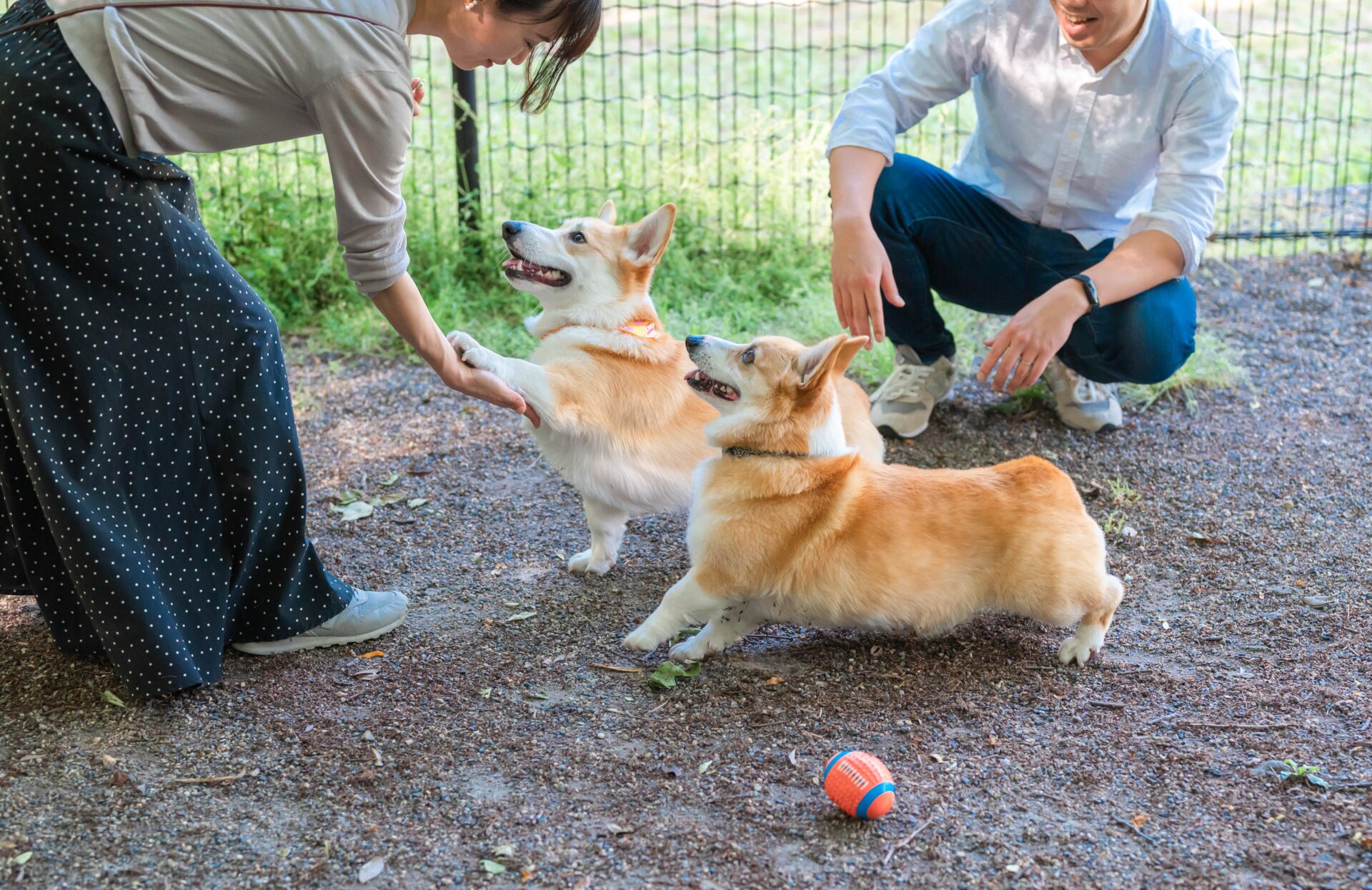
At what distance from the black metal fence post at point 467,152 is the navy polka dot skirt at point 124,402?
10.8ft

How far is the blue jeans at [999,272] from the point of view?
372cm

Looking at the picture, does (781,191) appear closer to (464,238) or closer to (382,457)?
(464,238)

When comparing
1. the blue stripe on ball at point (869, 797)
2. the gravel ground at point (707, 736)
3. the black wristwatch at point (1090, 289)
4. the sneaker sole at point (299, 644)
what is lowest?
the gravel ground at point (707, 736)

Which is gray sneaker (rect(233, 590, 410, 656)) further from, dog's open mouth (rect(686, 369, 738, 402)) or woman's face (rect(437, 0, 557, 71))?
woman's face (rect(437, 0, 557, 71))

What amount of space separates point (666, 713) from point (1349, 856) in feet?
4.31

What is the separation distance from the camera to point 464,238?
5.72 metres

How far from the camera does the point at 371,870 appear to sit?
203 cm

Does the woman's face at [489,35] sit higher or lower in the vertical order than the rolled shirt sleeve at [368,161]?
higher

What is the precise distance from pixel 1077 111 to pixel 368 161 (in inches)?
93.2

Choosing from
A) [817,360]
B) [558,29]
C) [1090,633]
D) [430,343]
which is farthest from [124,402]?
[1090,633]

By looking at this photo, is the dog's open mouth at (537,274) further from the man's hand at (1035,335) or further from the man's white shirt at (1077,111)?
the man's hand at (1035,335)

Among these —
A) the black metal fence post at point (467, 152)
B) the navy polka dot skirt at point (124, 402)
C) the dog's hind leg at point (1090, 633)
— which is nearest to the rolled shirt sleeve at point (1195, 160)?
the dog's hind leg at point (1090, 633)

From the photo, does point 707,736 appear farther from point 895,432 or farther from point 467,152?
point 467,152

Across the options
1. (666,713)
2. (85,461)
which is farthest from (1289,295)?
(85,461)
